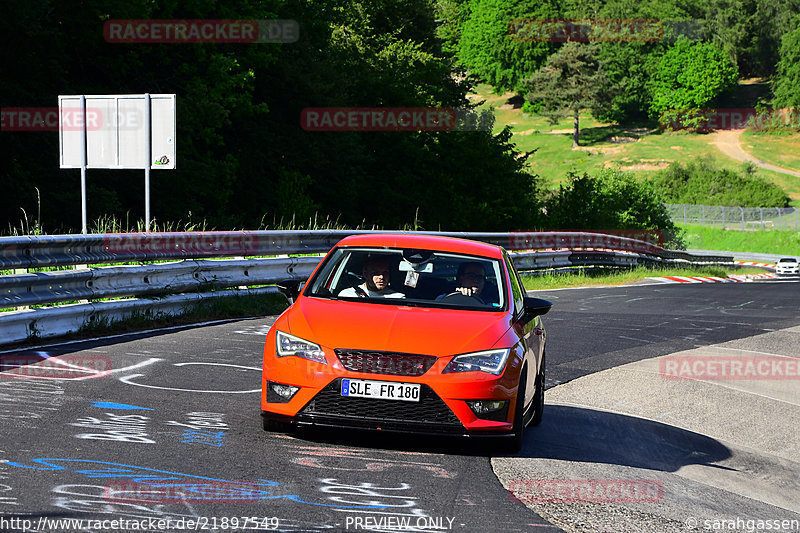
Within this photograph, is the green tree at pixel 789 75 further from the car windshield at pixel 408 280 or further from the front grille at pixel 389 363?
the front grille at pixel 389 363

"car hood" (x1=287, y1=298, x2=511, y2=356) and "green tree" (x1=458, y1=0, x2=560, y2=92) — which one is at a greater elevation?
"green tree" (x1=458, y1=0, x2=560, y2=92)

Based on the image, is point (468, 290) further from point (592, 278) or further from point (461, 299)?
point (592, 278)

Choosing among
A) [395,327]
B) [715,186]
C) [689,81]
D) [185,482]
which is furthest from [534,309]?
[689,81]

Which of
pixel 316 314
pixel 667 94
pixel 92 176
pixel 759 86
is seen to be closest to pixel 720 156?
pixel 667 94

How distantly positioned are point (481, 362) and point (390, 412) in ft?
2.28

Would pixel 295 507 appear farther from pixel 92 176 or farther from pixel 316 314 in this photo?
pixel 92 176

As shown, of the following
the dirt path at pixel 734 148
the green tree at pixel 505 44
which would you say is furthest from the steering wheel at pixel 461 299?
the green tree at pixel 505 44

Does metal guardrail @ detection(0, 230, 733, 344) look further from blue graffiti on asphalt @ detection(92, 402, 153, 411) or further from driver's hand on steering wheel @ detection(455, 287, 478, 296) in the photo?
driver's hand on steering wheel @ detection(455, 287, 478, 296)

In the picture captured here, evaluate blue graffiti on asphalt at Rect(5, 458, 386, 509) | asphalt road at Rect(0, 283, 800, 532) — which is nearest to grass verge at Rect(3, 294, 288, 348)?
asphalt road at Rect(0, 283, 800, 532)

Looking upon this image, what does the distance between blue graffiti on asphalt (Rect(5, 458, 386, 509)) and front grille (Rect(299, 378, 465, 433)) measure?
1009 mm

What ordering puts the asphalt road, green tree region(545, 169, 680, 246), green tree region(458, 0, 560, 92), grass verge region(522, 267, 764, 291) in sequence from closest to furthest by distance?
1. the asphalt road
2. grass verge region(522, 267, 764, 291)
3. green tree region(545, 169, 680, 246)
4. green tree region(458, 0, 560, 92)

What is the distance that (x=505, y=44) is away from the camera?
536 feet

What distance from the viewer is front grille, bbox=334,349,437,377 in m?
6.70

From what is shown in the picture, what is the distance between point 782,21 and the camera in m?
154
